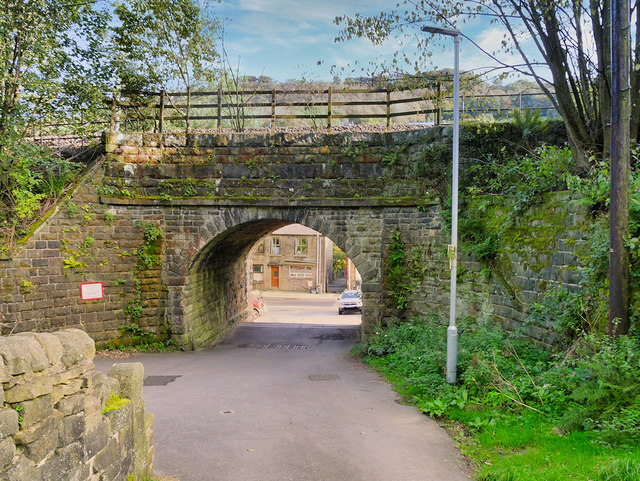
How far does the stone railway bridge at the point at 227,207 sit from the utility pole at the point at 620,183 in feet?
17.6

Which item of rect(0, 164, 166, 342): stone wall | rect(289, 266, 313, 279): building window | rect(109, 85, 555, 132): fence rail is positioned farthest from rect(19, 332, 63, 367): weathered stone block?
rect(289, 266, 313, 279): building window

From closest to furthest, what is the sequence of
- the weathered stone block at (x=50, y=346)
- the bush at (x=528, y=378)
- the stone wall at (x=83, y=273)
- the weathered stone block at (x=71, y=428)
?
the weathered stone block at (x=50, y=346), the weathered stone block at (x=71, y=428), the bush at (x=528, y=378), the stone wall at (x=83, y=273)

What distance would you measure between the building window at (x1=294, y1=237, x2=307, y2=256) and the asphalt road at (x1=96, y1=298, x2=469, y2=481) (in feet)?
80.0

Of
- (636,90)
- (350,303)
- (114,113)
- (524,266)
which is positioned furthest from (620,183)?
(350,303)

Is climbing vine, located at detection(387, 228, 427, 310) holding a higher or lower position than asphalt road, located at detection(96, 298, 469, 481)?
higher

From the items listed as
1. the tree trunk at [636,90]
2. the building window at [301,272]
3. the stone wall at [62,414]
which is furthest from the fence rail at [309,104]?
the building window at [301,272]

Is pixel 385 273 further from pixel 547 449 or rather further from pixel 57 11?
pixel 57 11

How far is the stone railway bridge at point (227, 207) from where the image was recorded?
10.8 metres

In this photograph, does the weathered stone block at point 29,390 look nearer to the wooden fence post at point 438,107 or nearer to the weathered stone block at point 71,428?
the weathered stone block at point 71,428

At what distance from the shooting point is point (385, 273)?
1123cm

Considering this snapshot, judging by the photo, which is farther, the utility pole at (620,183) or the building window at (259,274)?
the building window at (259,274)

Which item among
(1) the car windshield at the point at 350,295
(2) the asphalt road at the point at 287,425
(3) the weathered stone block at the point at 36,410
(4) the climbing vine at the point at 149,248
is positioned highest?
(4) the climbing vine at the point at 149,248

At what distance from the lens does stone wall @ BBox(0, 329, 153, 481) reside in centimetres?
248

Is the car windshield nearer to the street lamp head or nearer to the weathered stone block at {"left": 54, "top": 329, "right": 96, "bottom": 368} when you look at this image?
the street lamp head
